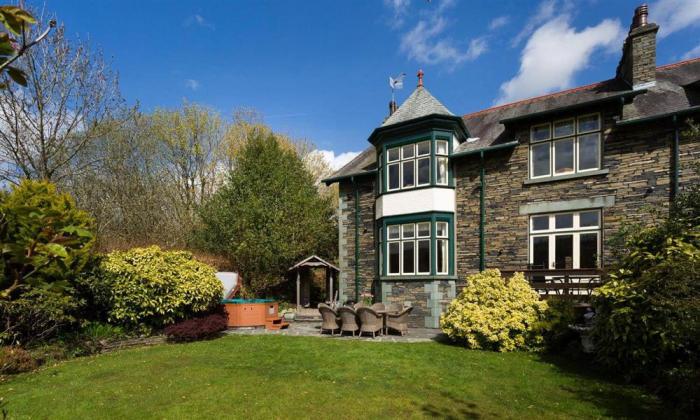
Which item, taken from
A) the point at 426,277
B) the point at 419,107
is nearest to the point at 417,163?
the point at 419,107

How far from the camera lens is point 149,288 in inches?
402

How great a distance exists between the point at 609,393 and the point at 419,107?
10708 mm

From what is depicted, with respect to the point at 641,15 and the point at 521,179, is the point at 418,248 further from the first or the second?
the point at 641,15

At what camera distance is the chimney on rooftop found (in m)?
11.7

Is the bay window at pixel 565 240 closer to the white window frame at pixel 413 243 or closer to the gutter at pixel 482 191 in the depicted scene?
the gutter at pixel 482 191

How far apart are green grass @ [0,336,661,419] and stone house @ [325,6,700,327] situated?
466 centimetres

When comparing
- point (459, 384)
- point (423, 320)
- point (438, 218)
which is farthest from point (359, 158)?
point (459, 384)

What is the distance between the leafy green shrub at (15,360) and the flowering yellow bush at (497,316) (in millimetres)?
9381

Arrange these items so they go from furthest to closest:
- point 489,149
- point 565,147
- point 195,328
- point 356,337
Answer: point 489,149
point 565,147
point 356,337
point 195,328

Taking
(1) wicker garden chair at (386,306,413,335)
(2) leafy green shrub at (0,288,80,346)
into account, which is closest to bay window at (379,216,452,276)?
(1) wicker garden chair at (386,306,413,335)

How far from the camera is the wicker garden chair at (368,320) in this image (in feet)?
35.9

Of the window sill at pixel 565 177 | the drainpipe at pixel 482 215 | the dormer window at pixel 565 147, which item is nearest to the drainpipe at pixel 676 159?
the window sill at pixel 565 177

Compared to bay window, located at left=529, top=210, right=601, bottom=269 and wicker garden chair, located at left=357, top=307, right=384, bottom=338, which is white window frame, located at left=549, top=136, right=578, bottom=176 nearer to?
bay window, located at left=529, top=210, right=601, bottom=269

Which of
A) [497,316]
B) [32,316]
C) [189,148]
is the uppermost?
[189,148]
